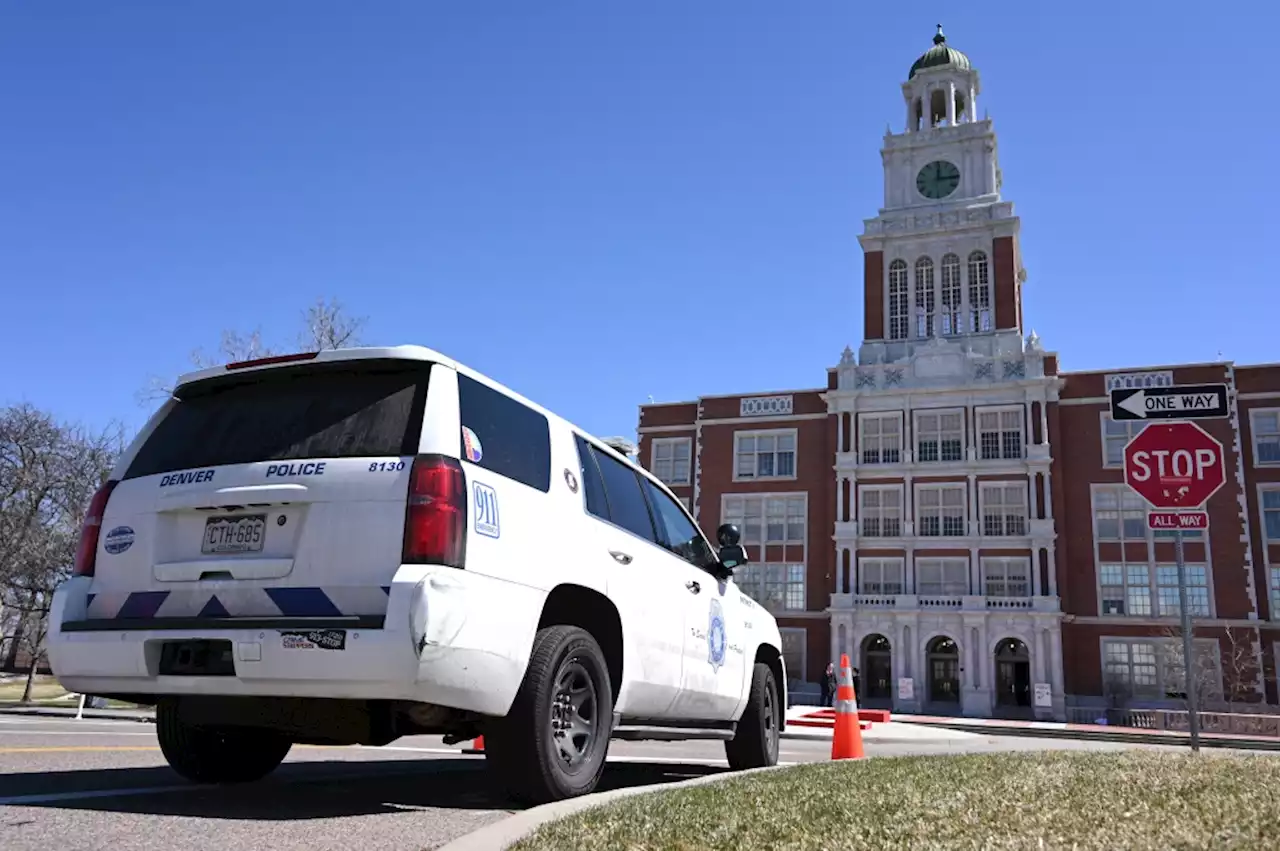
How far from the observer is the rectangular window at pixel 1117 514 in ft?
142

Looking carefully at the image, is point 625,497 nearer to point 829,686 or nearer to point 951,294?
point 829,686

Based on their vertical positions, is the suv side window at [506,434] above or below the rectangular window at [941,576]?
below

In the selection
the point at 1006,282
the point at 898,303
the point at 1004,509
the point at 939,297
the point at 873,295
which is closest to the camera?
the point at 1004,509

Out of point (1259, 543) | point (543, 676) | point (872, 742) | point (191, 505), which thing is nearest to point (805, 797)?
point (543, 676)

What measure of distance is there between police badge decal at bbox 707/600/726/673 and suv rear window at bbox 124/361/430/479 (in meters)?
2.98

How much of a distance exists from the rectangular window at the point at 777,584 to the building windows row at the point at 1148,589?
13.3m

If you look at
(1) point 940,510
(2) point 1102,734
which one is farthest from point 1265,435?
(2) point 1102,734

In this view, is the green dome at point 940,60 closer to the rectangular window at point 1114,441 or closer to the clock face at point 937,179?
the clock face at point 937,179

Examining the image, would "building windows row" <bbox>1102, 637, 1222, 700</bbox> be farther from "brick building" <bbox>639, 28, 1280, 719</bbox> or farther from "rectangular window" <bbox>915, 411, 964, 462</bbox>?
"rectangular window" <bbox>915, 411, 964, 462</bbox>

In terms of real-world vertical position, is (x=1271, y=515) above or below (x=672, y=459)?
below

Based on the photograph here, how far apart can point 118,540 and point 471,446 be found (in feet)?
5.83

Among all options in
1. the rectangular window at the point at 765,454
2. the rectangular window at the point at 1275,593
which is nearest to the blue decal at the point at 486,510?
the rectangular window at the point at 765,454

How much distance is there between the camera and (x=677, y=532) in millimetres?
6836

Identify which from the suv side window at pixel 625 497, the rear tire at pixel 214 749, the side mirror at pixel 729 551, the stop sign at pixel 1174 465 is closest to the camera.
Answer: the rear tire at pixel 214 749
